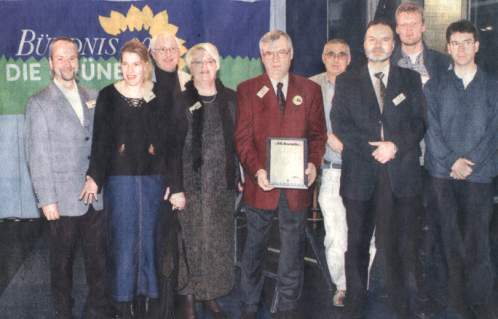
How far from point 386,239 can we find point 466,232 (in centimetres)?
49

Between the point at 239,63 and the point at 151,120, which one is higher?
the point at 239,63

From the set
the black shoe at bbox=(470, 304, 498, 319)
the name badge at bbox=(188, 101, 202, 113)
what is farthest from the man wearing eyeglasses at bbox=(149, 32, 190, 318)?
the black shoe at bbox=(470, 304, 498, 319)

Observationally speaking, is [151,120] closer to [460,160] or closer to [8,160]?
[460,160]

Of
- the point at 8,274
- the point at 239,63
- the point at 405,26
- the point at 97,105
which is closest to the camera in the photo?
the point at 97,105

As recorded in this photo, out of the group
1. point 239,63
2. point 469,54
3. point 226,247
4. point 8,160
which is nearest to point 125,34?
point 239,63

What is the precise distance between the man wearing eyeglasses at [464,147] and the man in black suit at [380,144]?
0.16 meters

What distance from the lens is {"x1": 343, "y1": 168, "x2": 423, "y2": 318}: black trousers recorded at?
3.72m

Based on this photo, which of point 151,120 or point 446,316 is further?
point 446,316

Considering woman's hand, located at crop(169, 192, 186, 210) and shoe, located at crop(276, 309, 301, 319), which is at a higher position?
woman's hand, located at crop(169, 192, 186, 210)

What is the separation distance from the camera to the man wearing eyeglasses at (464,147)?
12.4 feet

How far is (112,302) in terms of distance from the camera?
3.75 meters

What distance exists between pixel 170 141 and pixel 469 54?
5.81ft

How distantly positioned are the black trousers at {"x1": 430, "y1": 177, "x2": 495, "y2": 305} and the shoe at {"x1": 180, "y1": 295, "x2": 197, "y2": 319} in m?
1.54

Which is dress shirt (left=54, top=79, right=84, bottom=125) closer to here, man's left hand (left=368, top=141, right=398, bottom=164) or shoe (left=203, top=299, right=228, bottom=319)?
shoe (left=203, top=299, right=228, bottom=319)
